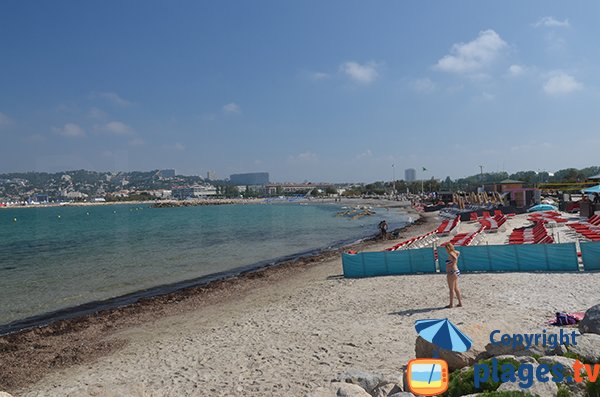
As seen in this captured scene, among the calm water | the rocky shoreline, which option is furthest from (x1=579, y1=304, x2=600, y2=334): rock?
the calm water

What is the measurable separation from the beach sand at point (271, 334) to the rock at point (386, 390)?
133 centimetres

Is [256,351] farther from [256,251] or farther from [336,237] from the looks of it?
[336,237]

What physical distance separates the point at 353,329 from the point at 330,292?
15.7 feet

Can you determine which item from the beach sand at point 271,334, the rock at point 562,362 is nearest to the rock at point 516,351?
the rock at point 562,362

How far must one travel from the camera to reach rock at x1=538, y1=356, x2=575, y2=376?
4.84m

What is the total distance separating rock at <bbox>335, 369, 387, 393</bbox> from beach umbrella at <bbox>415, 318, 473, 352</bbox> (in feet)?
3.09

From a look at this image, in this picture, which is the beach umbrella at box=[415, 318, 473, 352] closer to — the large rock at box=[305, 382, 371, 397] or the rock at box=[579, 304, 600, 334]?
the large rock at box=[305, 382, 371, 397]

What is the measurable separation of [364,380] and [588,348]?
2955 millimetres

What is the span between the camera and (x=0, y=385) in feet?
31.9

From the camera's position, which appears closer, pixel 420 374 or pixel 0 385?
pixel 420 374

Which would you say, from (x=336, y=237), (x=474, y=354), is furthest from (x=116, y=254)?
(x=474, y=354)

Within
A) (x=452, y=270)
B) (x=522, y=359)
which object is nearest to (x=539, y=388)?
(x=522, y=359)

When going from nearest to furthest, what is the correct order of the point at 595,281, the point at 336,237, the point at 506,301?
the point at 506,301 < the point at 595,281 < the point at 336,237

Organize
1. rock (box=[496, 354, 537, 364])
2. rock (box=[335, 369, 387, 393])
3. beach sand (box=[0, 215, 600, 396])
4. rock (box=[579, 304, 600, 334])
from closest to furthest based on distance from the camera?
1. rock (box=[496, 354, 537, 364])
2. rock (box=[335, 369, 387, 393])
3. rock (box=[579, 304, 600, 334])
4. beach sand (box=[0, 215, 600, 396])
